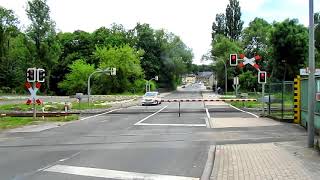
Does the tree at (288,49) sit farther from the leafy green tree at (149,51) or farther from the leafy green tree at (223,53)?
the leafy green tree at (149,51)

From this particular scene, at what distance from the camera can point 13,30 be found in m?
119

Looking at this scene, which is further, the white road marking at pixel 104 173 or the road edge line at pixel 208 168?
the white road marking at pixel 104 173

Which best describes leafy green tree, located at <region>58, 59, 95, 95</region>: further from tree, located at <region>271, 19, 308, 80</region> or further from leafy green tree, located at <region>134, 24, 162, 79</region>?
tree, located at <region>271, 19, 308, 80</region>

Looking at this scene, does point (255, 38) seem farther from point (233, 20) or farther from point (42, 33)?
point (42, 33)

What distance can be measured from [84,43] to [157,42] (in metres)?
16.6

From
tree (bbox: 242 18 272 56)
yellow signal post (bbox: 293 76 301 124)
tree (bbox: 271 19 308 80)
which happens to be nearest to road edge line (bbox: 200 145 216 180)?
yellow signal post (bbox: 293 76 301 124)

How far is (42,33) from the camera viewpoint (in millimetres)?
101375

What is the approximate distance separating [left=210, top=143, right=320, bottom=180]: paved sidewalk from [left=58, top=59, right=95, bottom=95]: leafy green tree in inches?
3549

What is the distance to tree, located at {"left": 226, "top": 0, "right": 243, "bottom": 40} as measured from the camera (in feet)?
407

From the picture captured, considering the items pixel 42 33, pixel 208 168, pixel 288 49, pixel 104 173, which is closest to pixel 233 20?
pixel 42 33

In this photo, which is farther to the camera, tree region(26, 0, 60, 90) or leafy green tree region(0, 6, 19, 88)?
leafy green tree region(0, 6, 19, 88)

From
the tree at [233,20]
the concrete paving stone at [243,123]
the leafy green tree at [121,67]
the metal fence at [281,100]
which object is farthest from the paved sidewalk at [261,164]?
the tree at [233,20]

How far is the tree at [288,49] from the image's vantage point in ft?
256

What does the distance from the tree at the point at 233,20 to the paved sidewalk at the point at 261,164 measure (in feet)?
363
